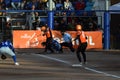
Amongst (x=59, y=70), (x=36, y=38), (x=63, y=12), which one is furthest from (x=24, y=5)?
(x=59, y=70)

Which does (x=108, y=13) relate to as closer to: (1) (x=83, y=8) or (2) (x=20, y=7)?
(1) (x=83, y=8)

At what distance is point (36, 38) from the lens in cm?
2981

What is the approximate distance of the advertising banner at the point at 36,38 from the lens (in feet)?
97.2

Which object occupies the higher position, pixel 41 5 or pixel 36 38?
pixel 41 5

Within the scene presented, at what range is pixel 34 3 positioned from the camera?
3406 cm

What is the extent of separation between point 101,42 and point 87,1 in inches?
245

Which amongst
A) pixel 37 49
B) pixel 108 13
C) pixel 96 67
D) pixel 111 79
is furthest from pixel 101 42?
pixel 111 79

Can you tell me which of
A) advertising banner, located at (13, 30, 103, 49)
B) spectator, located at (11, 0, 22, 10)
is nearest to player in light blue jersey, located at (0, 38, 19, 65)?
advertising banner, located at (13, 30, 103, 49)

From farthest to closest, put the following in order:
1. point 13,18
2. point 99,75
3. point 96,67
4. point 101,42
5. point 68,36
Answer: point 13,18, point 101,42, point 68,36, point 96,67, point 99,75

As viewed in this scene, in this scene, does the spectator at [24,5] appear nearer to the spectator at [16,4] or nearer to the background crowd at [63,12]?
the background crowd at [63,12]

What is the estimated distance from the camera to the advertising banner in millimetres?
29625

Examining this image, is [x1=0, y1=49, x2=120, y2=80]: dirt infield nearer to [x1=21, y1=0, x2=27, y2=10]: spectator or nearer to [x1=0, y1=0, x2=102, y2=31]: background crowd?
[x1=0, y1=0, x2=102, y2=31]: background crowd

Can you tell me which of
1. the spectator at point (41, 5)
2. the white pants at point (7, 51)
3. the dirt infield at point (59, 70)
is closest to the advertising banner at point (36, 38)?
the spectator at point (41, 5)

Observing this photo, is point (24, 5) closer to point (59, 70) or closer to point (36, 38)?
point (36, 38)
